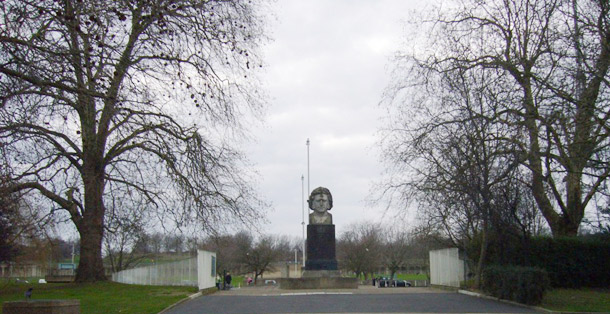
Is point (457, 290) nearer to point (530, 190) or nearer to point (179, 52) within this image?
point (530, 190)

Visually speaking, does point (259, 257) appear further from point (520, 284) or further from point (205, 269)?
point (520, 284)

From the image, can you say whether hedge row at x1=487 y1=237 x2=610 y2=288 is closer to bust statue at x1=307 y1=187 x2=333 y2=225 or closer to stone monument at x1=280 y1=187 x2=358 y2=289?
stone monument at x1=280 y1=187 x2=358 y2=289

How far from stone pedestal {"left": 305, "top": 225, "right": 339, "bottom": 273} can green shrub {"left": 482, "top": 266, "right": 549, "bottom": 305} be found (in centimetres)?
1134

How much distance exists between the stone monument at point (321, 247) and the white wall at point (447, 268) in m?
3.84

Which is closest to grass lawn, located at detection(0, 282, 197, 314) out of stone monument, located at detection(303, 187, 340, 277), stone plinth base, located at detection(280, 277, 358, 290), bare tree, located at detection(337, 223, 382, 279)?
stone plinth base, located at detection(280, 277, 358, 290)

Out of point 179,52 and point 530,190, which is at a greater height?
point 179,52

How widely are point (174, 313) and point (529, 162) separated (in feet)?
44.0

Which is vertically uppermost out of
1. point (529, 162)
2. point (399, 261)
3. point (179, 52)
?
point (179, 52)

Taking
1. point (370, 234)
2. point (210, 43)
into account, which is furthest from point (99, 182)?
point (370, 234)

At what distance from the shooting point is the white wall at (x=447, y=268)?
2722 centimetres

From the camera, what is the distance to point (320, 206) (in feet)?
106

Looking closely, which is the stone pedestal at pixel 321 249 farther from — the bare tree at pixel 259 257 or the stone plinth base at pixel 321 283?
the bare tree at pixel 259 257

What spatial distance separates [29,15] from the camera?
11.5 m

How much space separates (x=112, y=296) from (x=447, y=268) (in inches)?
559
